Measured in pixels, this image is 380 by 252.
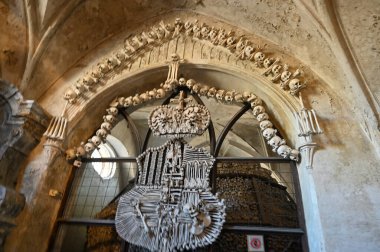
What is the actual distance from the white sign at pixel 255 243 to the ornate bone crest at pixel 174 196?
1.11 ft

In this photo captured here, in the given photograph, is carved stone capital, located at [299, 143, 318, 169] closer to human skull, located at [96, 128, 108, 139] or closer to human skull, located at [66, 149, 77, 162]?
human skull, located at [96, 128, 108, 139]

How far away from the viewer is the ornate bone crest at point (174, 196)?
97.0 inches

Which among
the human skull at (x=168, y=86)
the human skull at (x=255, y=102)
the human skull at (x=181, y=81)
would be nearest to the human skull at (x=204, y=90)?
the human skull at (x=181, y=81)

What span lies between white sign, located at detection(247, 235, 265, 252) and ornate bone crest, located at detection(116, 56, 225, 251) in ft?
1.11

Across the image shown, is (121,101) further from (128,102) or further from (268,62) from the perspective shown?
(268,62)

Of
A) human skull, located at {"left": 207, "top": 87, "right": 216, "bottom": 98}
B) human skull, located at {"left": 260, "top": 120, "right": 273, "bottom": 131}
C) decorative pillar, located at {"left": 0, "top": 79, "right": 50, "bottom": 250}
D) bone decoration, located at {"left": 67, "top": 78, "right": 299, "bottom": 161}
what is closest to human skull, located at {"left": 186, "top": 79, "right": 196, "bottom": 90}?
bone decoration, located at {"left": 67, "top": 78, "right": 299, "bottom": 161}

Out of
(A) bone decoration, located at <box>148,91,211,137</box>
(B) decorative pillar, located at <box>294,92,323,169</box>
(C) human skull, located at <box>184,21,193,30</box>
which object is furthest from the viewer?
(C) human skull, located at <box>184,21,193,30</box>

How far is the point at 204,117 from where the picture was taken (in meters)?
3.18

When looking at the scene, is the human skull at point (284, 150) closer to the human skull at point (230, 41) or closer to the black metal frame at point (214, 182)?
the black metal frame at point (214, 182)

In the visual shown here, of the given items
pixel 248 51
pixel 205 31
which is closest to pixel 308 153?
pixel 248 51

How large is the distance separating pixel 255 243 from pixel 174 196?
89 centimetres

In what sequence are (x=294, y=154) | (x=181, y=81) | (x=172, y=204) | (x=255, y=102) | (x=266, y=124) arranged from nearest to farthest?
(x=172, y=204)
(x=294, y=154)
(x=266, y=124)
(x=255, y=102)
(x=181, y=81)

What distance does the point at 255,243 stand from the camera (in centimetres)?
251

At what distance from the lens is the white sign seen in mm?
2471
